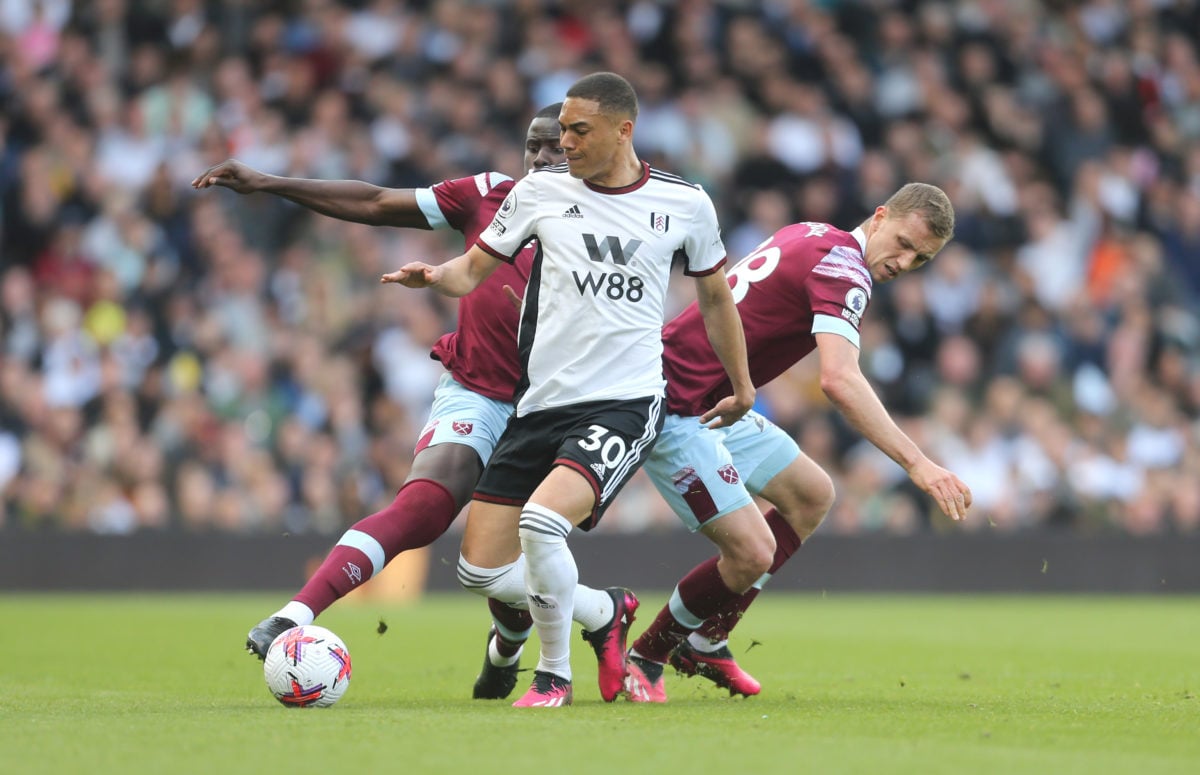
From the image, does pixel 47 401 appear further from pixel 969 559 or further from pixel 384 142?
pixel 969 559

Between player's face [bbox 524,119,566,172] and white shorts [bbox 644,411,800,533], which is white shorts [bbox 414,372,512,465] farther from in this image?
player's face [bbox 524,119,566,172]

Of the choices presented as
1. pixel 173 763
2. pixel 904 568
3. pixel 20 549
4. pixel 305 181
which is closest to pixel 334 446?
pixel 20 549

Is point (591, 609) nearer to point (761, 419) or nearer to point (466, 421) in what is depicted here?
point (466, 421)

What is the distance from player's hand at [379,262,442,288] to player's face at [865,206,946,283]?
197 centimetres

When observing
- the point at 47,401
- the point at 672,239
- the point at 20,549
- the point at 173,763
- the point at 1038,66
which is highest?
the point at 672,239

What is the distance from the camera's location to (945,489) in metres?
6.26

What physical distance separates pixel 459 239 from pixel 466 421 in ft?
32.2

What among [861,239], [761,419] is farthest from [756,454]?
[861,239]

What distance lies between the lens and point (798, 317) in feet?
23.9

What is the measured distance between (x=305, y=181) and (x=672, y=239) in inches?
64.3

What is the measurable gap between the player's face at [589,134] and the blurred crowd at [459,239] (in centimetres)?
926

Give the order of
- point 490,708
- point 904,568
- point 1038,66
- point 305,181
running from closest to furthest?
point 490,708 → point 305,181 → point 904,568 → point 1038,66

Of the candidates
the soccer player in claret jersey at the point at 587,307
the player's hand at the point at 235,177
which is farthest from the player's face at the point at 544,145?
the player's hand at the point at 235,177

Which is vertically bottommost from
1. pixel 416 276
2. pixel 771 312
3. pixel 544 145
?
pixel 771 312
